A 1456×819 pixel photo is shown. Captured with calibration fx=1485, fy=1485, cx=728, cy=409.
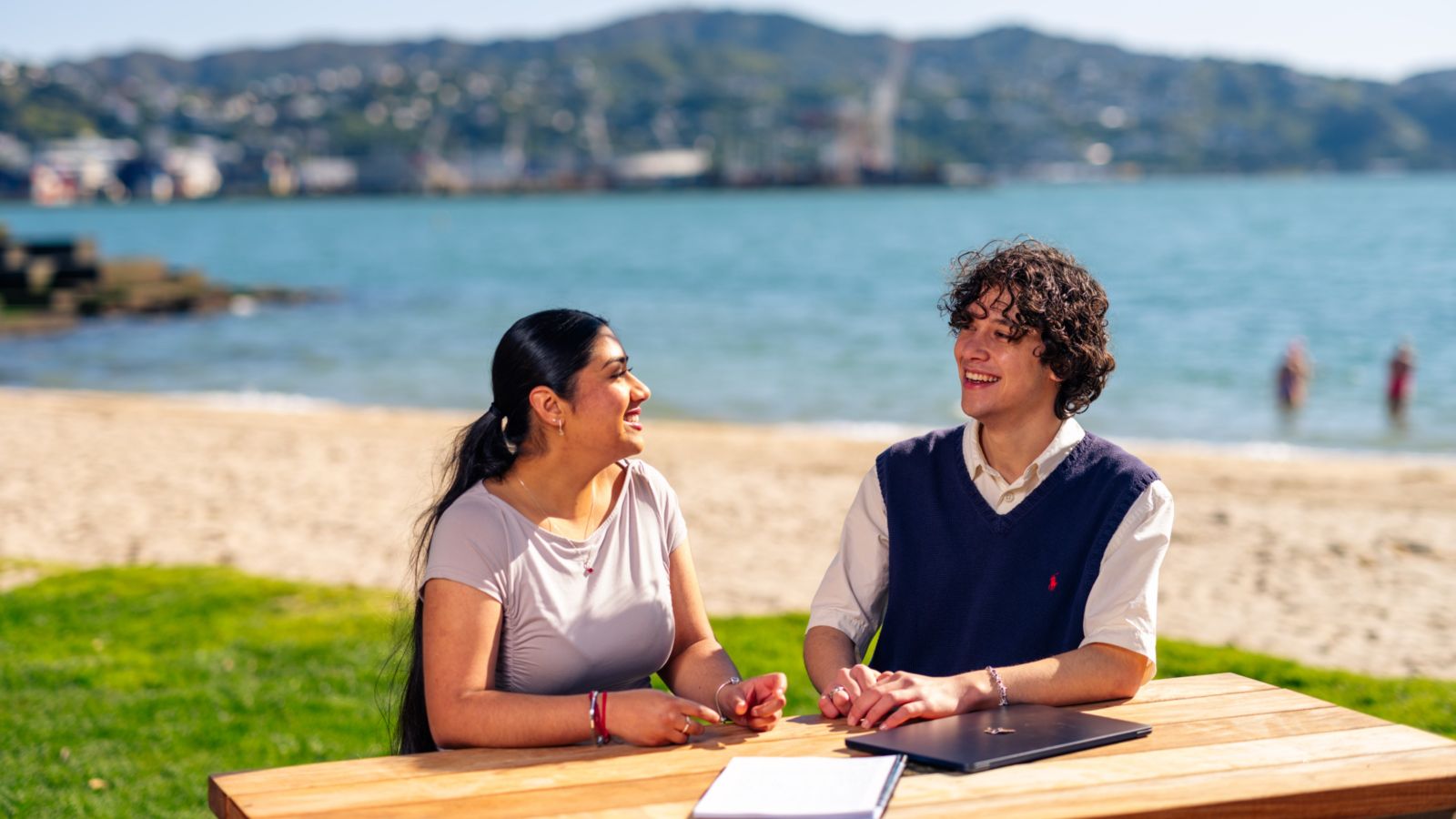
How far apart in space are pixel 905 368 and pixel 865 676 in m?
22.3

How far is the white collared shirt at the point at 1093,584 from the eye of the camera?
9.30 ft

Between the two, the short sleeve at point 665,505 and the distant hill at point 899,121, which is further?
the distant hill at point 899,121

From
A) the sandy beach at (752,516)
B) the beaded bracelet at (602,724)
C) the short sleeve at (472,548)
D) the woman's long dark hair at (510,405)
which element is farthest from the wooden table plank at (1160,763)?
the sandy beach at (752,516)

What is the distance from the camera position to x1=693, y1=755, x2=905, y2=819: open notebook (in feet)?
7.13

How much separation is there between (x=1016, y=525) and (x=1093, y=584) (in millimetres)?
187

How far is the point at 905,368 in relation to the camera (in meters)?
24.8

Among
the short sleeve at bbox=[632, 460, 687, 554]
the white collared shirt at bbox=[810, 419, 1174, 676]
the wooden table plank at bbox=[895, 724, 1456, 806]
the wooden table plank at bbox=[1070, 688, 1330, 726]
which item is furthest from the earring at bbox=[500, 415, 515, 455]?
the wooden table plank at bbox=[1070, 688, 1330, 726]

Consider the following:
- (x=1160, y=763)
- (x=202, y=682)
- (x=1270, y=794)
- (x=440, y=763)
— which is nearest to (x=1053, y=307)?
(x=1160, y=763)

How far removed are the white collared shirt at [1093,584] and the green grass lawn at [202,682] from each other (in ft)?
4.23

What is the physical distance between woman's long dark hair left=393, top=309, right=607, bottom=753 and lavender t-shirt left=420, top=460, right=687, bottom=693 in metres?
0.08

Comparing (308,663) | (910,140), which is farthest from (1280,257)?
(910,140)

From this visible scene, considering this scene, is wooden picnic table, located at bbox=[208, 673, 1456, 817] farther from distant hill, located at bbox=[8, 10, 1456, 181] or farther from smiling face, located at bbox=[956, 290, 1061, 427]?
distant hill, located at bbox=[8, 10, 1456, 181]

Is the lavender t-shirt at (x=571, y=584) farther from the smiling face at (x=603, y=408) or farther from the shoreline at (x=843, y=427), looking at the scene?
the shoreline at (x=843, y=427)

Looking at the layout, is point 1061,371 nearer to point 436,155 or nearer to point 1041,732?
point 1041,732
